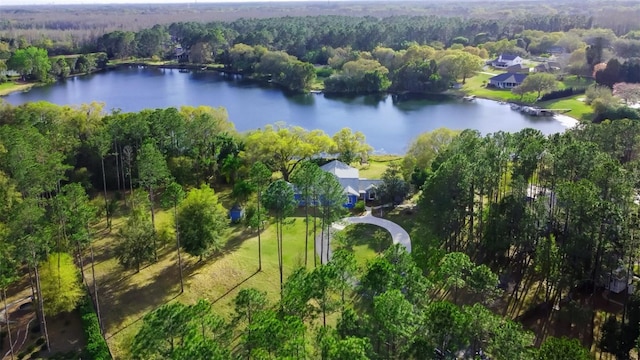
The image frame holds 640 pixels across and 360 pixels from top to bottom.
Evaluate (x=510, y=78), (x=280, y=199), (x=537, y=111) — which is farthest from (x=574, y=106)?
(x=280, y=199)

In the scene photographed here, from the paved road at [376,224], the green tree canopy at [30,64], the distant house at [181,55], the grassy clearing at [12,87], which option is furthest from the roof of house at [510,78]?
the green tree canopy at [30,64]

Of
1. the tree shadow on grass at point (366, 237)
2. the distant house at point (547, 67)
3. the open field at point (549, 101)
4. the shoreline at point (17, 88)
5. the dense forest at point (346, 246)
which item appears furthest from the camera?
the distant house at point (547, 67)

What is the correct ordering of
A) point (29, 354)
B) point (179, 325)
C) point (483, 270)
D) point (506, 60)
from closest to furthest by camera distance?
point (179, 325), point (483, 270), point (29, 354), point (506, 60)

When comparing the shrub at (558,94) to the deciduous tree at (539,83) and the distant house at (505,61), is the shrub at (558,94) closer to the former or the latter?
the deciduous tree at (539,83)

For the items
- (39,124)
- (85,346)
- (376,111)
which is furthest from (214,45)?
(85,346)

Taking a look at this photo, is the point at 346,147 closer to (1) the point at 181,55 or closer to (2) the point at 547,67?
(2) the point at 547,67

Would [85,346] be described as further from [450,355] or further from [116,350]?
[450,355]
